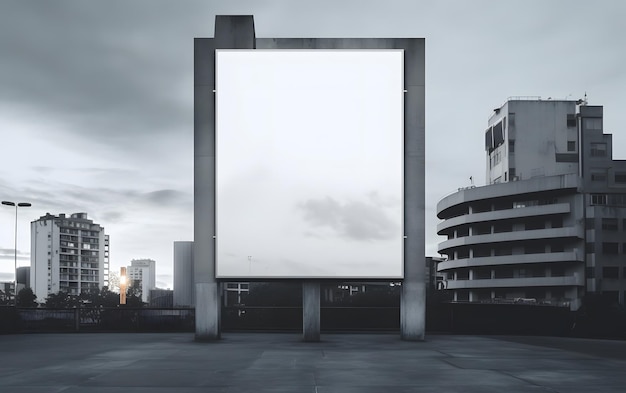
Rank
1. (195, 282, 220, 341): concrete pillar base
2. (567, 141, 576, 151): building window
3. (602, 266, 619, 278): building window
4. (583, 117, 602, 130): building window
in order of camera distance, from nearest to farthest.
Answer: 1. (195, 282, 220, 341): concrete pillar base
2. (602, 266, 619, 278): building window
3. (583, 117, 602, 130): building window
4. (567, 141, 576, 151): building window

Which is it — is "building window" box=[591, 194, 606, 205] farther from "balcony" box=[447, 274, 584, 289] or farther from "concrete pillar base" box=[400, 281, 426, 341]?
"concrete pillar base" box=[400, 281, 426, 341]

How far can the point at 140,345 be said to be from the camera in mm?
26578

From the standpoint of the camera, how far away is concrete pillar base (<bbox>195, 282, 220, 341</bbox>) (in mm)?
29625

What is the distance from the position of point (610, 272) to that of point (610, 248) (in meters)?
3.54

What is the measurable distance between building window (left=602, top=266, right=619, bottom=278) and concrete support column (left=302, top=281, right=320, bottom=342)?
77174 millimetres

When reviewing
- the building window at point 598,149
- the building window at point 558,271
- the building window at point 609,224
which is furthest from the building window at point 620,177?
Result: the building window at point 558,271

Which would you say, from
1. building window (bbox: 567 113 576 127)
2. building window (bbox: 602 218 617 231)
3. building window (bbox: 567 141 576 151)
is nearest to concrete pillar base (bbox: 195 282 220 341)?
building window (bbox: 602 218 617 231)

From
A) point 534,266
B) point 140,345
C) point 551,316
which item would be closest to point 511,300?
point 534,266

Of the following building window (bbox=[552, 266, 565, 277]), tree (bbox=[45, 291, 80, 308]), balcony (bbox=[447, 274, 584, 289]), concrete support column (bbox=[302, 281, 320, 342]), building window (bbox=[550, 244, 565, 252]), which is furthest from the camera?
tree (bbox=[45, 291, 80, 308])

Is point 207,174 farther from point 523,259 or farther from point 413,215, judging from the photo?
point 523,259

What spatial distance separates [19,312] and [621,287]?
8437cm

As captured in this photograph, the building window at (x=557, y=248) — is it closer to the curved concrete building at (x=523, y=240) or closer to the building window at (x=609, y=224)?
the curved concrete building at (x=523, y=240)

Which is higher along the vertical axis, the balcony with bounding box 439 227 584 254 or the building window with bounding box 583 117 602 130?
the building window with bounding box 583 117 602 130

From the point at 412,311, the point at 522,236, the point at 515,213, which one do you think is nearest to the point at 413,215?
the point at 412,311
